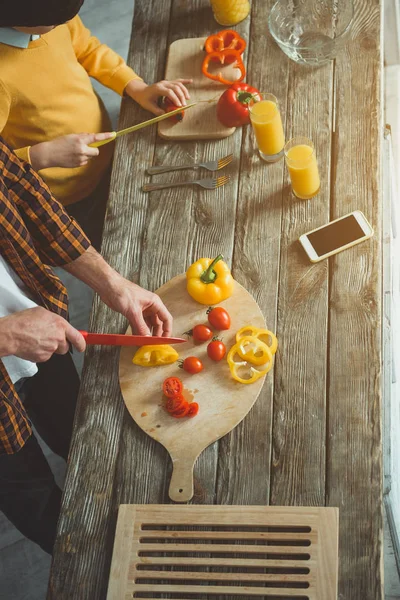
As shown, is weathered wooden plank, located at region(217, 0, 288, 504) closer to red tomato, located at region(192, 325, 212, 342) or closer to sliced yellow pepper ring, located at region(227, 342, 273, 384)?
sliced yellow pepper ring, located at region(227, 342, 273, 384)

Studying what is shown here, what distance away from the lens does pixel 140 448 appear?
156 cm

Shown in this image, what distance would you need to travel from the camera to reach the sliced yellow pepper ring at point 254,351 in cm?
155

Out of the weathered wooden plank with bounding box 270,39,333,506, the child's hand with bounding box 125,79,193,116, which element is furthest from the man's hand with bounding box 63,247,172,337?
the child's hand with bounding box 125,79,193,116

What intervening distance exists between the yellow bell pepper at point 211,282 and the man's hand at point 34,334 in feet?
1.02

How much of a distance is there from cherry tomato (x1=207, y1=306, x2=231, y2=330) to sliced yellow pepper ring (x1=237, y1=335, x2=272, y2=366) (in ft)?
0.22

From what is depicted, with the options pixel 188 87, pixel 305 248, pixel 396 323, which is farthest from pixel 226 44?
pixel 396 323

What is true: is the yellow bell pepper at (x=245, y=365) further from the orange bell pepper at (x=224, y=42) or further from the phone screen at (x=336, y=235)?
the orange bell pepper at (x=224, y=42)

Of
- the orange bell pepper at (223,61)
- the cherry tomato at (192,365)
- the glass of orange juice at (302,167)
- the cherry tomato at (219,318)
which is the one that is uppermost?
the orange bell pepper at (223,61)

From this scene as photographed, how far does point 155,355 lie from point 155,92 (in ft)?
2.74

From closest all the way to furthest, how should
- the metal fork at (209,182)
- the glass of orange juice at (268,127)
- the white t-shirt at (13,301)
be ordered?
the white t-shirt at (13,301) < the glass of orange juice at (268,127) < the metal fork at (209,182)

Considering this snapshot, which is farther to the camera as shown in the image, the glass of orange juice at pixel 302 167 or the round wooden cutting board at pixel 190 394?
the glass of orange juice at pixel 302 167

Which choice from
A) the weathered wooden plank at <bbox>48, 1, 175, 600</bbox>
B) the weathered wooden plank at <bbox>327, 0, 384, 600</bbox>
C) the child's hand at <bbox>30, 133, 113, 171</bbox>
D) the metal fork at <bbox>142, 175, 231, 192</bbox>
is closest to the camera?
the weathered wooden plank at <bbox>327, 0, 384, 600</bbox>

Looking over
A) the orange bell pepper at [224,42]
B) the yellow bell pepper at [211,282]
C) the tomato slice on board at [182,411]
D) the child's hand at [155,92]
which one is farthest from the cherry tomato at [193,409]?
the orange bell pepper at [224,42]

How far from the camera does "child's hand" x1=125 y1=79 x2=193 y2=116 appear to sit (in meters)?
1.92
